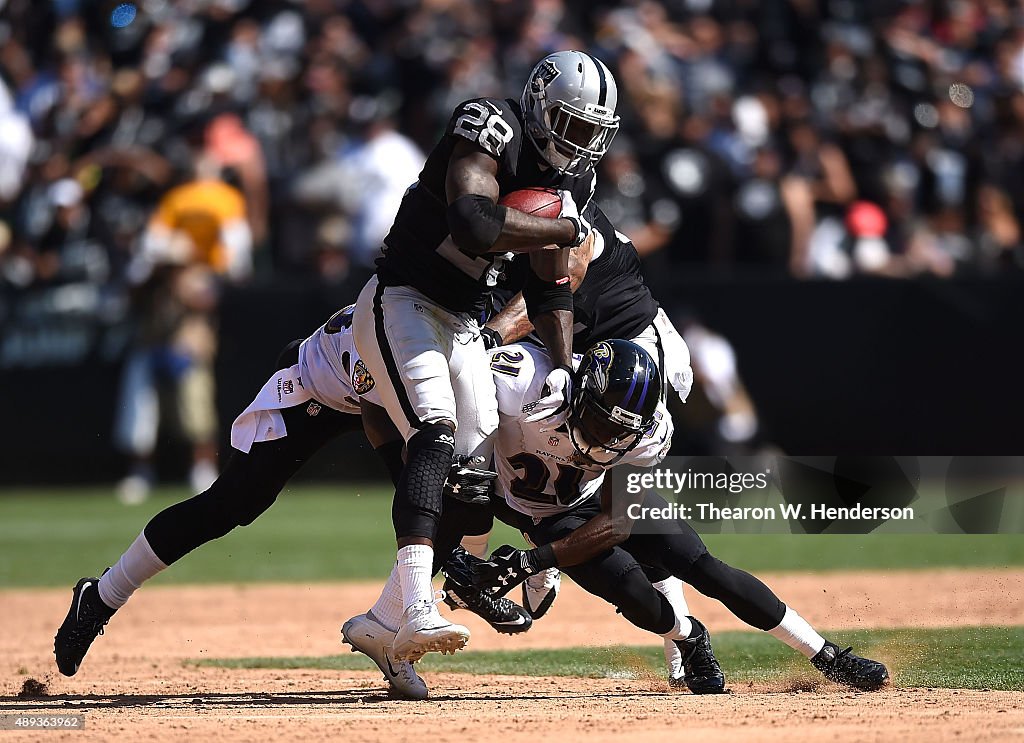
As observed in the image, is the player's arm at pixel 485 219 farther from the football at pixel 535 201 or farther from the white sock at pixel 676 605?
the white sock at pixel 676 605

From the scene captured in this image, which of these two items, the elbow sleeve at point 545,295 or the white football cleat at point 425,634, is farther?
the elbow sleeve at point 545,295

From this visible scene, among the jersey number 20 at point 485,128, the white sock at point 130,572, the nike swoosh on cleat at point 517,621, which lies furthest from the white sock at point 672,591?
the white sock at point 130,572

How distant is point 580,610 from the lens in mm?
10000

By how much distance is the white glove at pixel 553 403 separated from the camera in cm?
645

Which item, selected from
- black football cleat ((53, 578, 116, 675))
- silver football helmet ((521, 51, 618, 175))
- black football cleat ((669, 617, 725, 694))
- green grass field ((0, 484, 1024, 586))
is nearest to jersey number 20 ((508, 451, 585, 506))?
black football cleat ((669, 617, 725, 694))

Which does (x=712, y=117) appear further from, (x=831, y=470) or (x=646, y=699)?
(x=646, y=699)

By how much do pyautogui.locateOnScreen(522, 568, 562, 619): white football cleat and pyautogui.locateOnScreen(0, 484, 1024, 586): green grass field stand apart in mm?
3777

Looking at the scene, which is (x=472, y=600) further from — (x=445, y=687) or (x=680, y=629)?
(x=680, y=629)

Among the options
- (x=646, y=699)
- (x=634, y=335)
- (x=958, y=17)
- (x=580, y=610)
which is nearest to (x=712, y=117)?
(x=958, y=17)

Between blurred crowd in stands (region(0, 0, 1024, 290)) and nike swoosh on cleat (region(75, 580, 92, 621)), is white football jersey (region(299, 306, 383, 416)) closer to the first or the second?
nike swoosh on cleat (region(75, 580, 92, 621))

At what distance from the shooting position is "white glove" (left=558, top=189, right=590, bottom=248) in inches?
252

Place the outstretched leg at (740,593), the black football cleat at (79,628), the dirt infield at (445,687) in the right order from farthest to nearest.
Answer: the black football cleat at (79,628) < the outstretched leg at (740,593) < the dirt infield at (445,687)

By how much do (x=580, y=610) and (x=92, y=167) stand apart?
28.7ft
